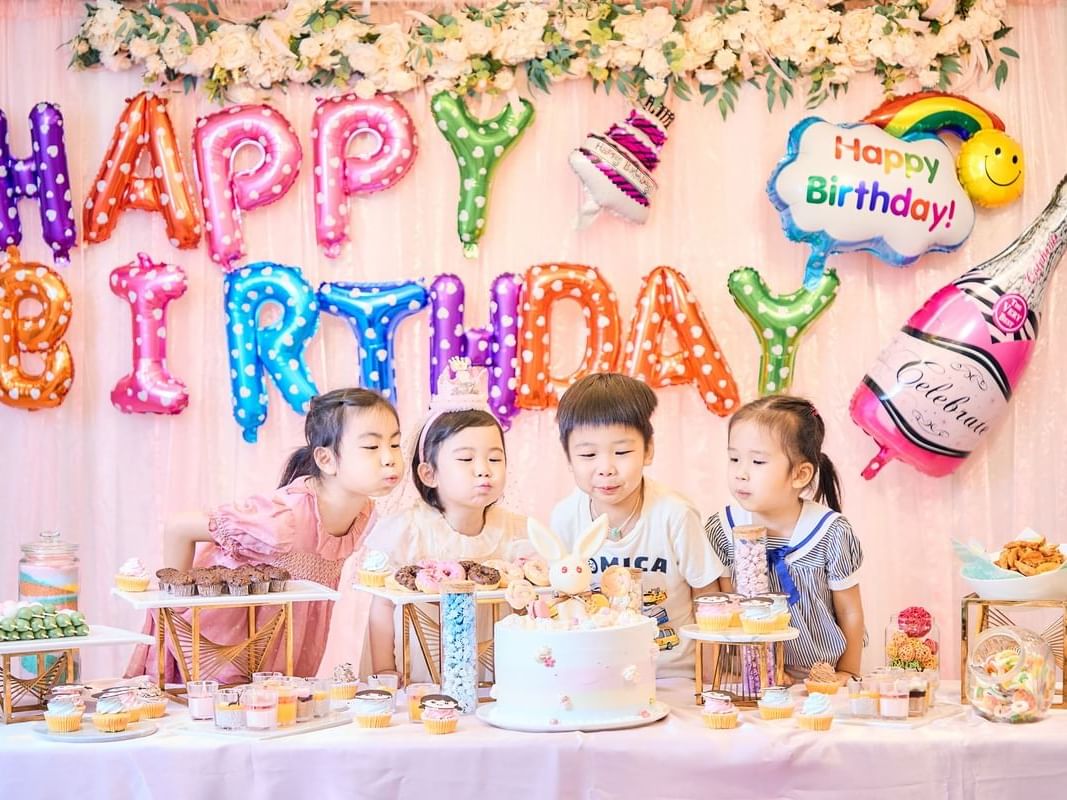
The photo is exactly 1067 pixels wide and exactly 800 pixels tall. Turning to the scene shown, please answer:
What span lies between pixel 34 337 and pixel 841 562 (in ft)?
9.46

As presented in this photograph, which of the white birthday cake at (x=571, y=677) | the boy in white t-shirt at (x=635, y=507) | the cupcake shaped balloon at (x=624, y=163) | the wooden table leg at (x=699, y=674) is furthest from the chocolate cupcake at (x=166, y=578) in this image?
the cupcake shaped balloon at (x=624, y=163)

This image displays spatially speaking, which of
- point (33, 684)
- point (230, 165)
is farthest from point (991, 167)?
point (33, 684)

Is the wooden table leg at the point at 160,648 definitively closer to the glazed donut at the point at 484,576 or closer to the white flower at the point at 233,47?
the glazed donut at the point at 484,576

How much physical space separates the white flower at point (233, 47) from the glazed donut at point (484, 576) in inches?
93.3

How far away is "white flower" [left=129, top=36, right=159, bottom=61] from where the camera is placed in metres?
4.50

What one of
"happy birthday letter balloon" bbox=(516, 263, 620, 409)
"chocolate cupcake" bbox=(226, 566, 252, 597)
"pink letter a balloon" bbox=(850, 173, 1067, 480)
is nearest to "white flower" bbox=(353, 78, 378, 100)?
"happy birthday letter balloon" bbox=(516, 263, 620, 409)

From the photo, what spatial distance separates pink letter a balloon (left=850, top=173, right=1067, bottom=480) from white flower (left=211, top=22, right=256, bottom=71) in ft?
7.71

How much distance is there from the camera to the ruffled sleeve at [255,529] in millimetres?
3240

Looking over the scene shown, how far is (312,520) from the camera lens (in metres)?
3.32

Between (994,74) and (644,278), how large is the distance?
4.61 feet

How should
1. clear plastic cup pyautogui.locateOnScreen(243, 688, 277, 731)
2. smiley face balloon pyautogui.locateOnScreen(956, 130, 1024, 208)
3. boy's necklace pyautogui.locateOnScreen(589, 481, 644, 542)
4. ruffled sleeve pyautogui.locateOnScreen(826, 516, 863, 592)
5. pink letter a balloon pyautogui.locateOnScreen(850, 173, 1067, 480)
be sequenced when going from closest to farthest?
clear plastic cup pyautogui.locateOnScreen(243, 688, 277, 731), ruffled sleeve pyautogui.locateOnScreen(826, 516, 863, 592), boy's necklace pyautogui.locateOnScreen(589, 481, 644, 542), pink letter a balloon pyautogui.locateOnScreen(850, 173, 1067, 480), smiley face balloon pyautogui.locateOnScreen(956, 130, 1024, 208)

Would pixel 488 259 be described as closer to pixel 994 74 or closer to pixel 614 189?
pixel 614 189

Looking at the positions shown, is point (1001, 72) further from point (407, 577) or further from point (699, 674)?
point (407, 577)

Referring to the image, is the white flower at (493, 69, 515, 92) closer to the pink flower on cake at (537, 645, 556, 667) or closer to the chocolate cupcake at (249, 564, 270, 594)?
the chocolate cupcake at (249, 564, 270, 594)
